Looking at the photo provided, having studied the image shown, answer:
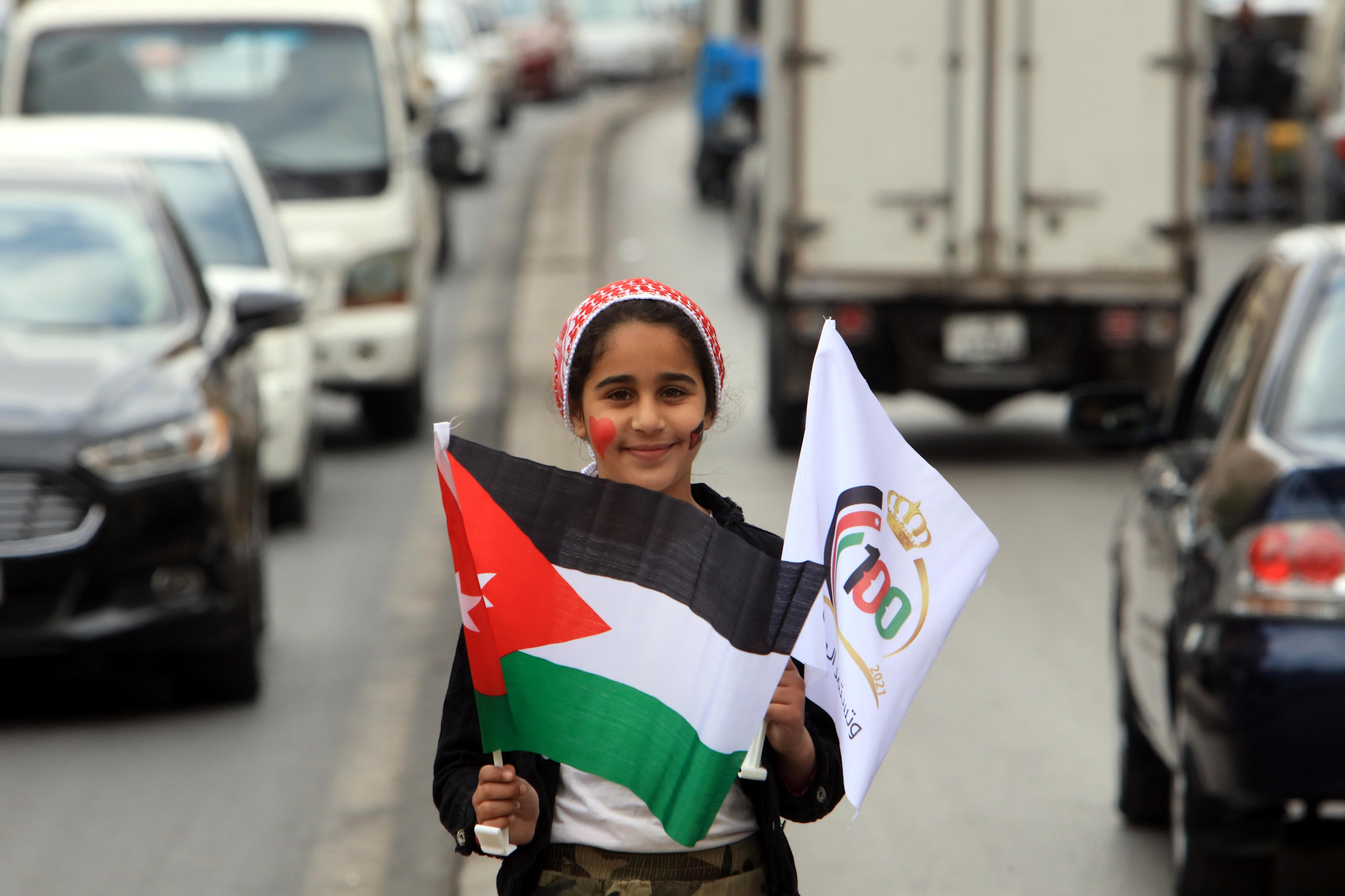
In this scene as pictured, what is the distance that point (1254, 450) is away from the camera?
15.9ft

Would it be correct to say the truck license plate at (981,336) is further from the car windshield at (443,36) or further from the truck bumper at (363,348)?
the car windshield at (443,36)

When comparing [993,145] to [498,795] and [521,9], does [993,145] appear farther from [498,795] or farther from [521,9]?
[521,9]

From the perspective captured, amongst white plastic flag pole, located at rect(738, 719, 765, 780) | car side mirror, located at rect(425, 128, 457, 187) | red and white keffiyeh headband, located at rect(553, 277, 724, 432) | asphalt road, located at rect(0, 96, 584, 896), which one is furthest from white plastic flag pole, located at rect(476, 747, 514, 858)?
car side mirror, located at rect(425, 128, 457, 187)

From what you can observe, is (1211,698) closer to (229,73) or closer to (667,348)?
(667,348)

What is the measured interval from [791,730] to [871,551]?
0.80ft

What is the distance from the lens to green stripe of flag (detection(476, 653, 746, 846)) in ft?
8.61

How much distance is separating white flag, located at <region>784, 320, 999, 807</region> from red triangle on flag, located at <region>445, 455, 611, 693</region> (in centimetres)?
27

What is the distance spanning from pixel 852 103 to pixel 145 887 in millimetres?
7356

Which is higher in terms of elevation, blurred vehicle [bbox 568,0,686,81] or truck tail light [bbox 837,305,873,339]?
truck tail light [bbox 837,305,873,339]

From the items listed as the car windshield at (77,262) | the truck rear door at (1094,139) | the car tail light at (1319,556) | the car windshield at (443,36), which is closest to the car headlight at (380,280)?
the truck rear door at (1094,139)

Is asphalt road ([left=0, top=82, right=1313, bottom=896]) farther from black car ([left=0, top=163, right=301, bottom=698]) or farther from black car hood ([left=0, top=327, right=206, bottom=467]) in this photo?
black car hood ([left=0, top=327, right=206, bottom=467])

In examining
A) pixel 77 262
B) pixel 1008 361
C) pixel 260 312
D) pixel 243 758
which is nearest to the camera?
pixel 243 758

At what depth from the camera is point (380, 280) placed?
12195mm

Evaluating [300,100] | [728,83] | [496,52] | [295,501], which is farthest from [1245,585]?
[496,52]
